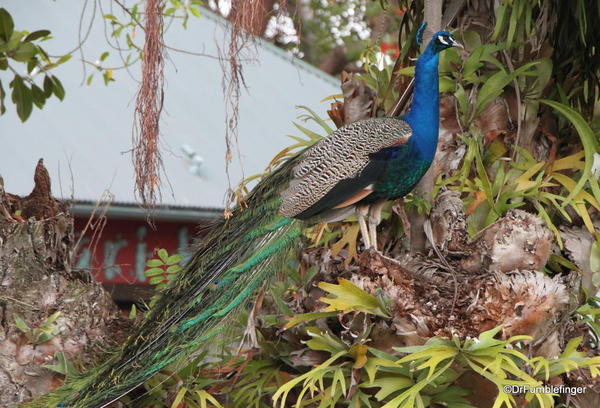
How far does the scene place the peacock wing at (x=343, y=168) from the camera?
289 centimetres

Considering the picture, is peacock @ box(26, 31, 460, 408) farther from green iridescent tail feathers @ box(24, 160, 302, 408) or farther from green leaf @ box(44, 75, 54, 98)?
green leaf @ box(44, 75, 54, 98)

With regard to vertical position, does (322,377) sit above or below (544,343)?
below

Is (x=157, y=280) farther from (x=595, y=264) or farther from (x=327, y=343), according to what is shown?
(x=595, y=264)

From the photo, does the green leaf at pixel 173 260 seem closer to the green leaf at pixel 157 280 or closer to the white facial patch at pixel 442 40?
the green leaf at pixel 157 280

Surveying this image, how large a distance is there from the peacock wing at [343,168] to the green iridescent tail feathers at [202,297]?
0.14 metres

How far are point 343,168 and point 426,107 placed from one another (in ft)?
1.12

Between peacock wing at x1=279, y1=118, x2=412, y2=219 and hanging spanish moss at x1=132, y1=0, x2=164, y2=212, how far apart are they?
50 centimetres

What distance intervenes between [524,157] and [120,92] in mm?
4227

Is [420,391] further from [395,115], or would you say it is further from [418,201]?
[395,115]

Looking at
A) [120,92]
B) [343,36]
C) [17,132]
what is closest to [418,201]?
[17,132]

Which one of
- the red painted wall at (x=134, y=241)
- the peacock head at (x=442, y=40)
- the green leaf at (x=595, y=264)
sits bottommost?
the red painted wall at (x=134, y=241)

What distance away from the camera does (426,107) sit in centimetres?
293

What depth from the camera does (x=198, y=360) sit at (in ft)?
9.88

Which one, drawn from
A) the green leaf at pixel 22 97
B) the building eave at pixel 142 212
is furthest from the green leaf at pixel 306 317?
the building eave at pixel 142 212
